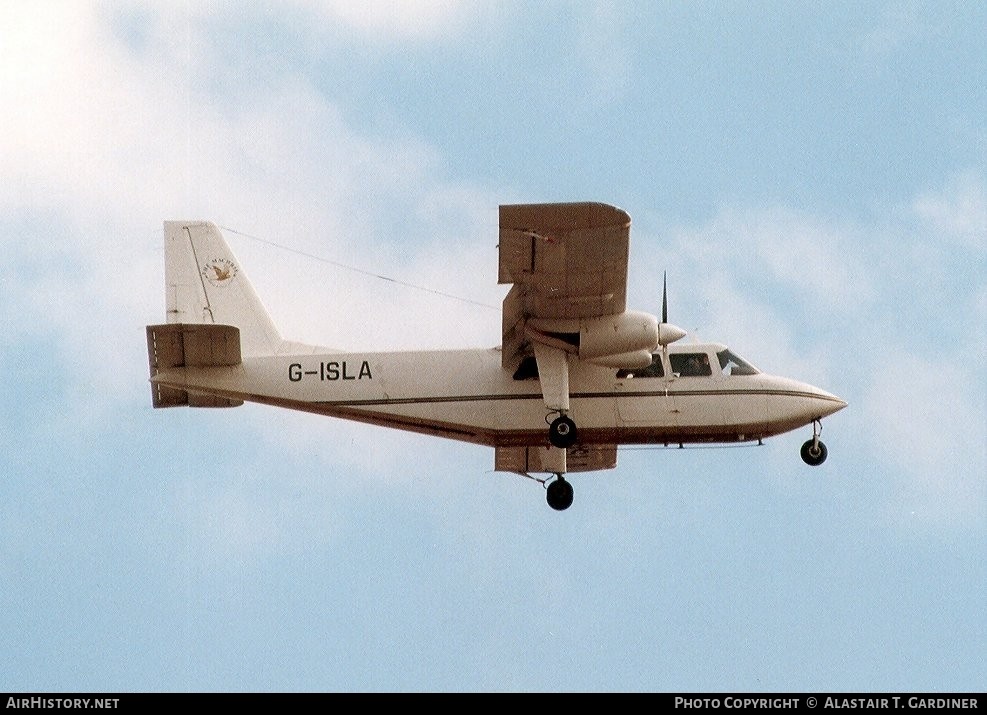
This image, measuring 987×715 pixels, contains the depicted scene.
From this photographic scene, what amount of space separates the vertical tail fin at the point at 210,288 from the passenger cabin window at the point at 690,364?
7.36 m

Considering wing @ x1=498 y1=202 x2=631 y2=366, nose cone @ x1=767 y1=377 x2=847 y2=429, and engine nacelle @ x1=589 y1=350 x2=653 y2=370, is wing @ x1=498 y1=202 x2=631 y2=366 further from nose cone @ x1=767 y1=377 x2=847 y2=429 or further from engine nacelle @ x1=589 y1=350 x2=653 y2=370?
nose cone @ x1=767 y1=377 x2=847 y2=429

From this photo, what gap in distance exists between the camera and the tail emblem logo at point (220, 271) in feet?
94.8

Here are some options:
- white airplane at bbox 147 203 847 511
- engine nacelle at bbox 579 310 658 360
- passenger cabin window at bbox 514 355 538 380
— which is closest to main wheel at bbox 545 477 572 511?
white airplane at bbox 147 203 847 511

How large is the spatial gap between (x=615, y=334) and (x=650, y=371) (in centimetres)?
171

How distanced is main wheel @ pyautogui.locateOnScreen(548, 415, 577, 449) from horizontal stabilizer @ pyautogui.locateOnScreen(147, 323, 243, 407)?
18.8 ft

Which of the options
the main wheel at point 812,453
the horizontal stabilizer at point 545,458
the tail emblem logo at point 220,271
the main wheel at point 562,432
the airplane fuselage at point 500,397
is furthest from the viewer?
the tail emblem logo at point 220,271

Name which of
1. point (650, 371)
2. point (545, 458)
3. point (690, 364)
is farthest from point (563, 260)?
point (545, 458)

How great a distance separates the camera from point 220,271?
2900 centimetres

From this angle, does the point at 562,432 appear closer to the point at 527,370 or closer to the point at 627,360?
the point at 527,370

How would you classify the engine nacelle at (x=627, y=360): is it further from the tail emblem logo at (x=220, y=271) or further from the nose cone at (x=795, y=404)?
the tail emblem logo at (x=220, y=271)

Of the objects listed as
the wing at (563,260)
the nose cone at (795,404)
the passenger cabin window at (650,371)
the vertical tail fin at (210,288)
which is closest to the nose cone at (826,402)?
the nose cone at (795,404)
